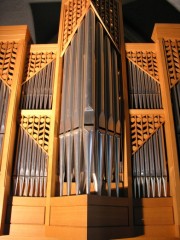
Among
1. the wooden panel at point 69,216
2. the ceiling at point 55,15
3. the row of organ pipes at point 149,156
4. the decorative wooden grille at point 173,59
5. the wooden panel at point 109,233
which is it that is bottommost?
the wooden panel at point 109,233

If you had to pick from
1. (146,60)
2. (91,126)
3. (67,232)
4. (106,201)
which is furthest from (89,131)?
(146,60)

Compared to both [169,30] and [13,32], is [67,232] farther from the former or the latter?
[169,30]

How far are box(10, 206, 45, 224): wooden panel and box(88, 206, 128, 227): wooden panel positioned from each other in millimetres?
892

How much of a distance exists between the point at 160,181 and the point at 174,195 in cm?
27

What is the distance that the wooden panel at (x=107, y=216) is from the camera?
3.51m

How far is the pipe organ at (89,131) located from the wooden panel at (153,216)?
0.5 inches

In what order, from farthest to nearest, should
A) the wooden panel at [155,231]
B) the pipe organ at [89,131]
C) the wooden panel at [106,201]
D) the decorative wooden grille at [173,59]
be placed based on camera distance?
the decorative wooden grille at [173,59] → the wooden panel at [155,231] → the pipe organ at [89,131] → the wooden panel at [106,201]

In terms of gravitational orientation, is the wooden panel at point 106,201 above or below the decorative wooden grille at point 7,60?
below

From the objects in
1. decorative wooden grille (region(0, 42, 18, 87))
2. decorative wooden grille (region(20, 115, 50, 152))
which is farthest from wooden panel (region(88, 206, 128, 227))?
decorative wooden grille (region(0, 42, 18, 87))

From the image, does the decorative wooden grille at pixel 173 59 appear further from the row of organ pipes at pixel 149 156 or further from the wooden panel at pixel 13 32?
the wooden panel at pixel 13 32

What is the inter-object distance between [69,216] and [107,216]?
460mm

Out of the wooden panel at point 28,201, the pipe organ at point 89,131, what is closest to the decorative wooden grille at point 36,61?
the pipe organ at point 89,131

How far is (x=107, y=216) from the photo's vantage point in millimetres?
3686

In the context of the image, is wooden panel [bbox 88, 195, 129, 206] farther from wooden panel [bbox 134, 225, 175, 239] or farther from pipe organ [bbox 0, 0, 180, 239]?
wooden panel [bbox 134, 225, 175, 239]
